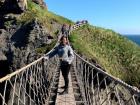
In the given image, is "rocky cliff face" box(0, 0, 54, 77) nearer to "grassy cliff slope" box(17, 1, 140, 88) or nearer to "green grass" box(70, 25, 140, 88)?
"grassy cliff slope" box(17, 1, 140, 88)

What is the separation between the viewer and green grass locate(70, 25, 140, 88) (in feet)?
110

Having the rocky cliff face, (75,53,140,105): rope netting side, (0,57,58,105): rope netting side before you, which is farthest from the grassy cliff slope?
(0,57,58,105): rope netting side

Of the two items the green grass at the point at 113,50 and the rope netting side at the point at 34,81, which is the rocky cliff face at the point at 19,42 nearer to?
the green grass at the point at 113,50

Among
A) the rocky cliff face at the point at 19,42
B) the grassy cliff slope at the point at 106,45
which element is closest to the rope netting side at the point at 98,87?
the grassy cliff slope at the point at 106,45

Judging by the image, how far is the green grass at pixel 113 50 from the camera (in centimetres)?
3365

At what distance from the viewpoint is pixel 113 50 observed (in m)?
39.2

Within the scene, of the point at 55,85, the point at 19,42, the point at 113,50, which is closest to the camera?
the point at 55,85

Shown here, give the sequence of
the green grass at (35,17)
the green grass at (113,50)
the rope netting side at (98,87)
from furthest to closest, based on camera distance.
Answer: the green grass at (113,50)
the green grass at (35,17)
the rope netting side at (98,87)

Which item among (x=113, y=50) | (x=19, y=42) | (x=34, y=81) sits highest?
(x=34, y=81)

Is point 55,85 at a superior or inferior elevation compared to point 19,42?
inferior

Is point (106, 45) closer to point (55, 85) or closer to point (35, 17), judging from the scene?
point (35, 17)

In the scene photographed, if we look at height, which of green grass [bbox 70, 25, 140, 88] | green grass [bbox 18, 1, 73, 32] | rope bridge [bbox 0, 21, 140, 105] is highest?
green grass [bbox 18, 1, 73, 32]

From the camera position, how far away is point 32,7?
37.2 metres

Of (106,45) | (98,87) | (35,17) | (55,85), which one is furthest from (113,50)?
(98,87)
